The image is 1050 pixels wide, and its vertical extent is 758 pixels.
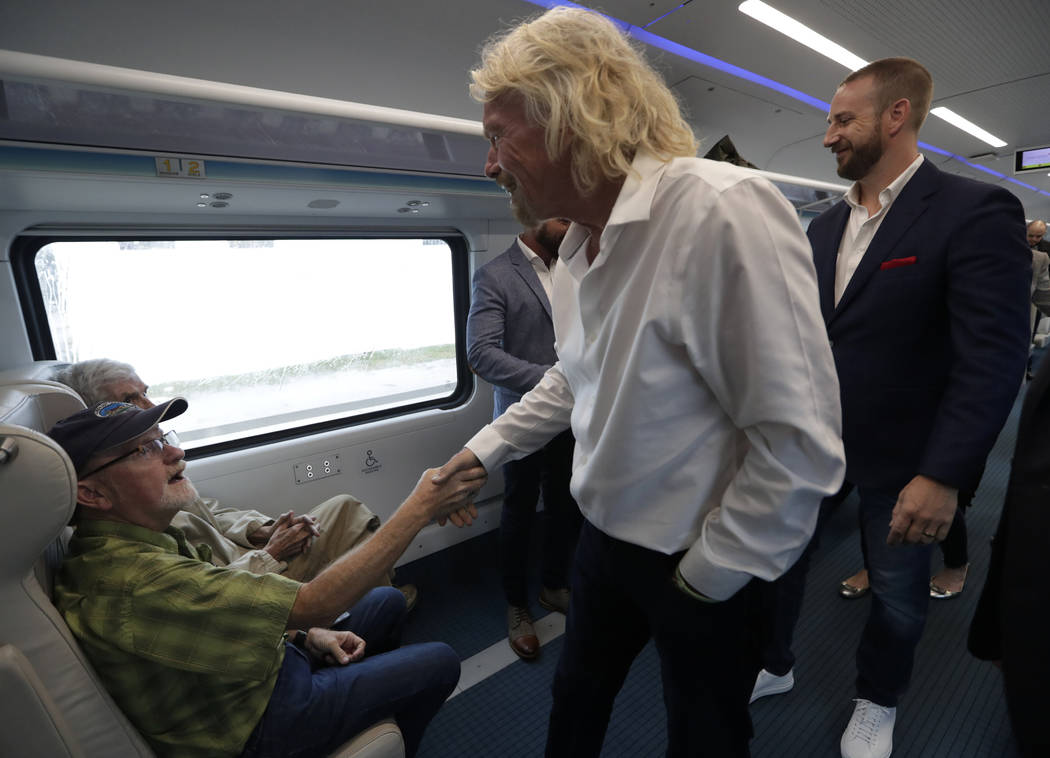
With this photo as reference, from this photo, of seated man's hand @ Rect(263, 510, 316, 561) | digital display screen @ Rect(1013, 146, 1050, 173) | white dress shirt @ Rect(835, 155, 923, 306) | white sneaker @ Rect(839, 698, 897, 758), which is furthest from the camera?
digital display screen @ Rect(1013, 146, 1050, 173)

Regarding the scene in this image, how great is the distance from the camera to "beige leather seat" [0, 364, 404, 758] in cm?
96

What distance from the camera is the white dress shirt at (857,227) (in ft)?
5.88

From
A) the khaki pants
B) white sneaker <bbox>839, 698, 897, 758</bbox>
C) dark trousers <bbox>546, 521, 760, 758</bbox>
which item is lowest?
white sneaker <bbox>839, 698, 897, 758</bbox>

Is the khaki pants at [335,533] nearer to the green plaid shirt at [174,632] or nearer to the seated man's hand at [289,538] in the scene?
the seated man's hand at [289,538]

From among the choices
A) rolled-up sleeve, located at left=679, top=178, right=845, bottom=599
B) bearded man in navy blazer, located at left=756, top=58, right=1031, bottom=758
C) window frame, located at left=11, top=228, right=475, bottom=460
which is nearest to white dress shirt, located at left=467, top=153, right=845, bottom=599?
rolled-up sleeve, located at left=679, top=178, right=845, bottom=599

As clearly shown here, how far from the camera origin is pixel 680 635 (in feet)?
3.82

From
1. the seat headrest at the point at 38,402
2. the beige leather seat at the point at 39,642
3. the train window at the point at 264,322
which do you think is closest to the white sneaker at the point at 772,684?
the beige leather seat at the point at 39,642

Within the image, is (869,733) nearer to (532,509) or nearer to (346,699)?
(532,509)

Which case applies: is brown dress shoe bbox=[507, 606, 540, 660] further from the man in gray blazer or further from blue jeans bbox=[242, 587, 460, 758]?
blue jeans bbox=[242, 587, 460, 758]

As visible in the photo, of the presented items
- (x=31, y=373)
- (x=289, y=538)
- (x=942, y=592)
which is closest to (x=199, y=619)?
(x=289, y=538)

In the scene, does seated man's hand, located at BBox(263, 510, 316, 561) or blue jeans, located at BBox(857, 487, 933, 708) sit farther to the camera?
seated man's hand, located at BBox(263, 510, 316, 561)

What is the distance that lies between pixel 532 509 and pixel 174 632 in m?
1.85

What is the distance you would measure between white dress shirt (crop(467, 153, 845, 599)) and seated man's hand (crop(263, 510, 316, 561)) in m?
1.60

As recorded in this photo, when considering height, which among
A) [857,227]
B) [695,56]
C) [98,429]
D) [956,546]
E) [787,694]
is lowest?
[787,694]
